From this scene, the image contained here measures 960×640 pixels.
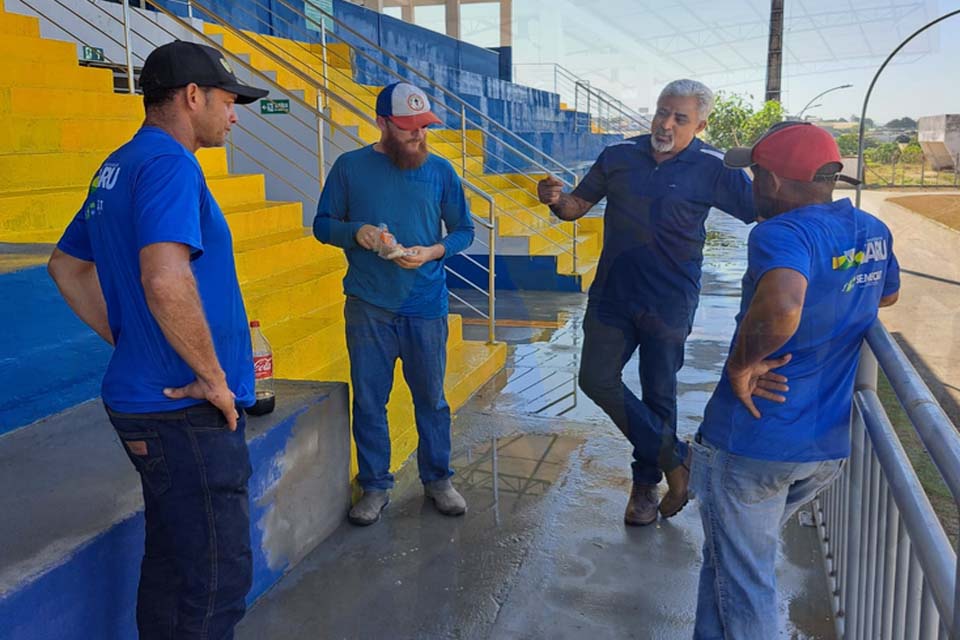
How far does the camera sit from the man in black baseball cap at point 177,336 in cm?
165

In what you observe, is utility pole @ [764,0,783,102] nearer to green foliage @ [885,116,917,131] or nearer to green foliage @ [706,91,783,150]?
green foliage @ [706,91,783,150]

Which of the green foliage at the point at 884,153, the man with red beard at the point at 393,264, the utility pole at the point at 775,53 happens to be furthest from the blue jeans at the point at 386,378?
the green foliage at the point at 884,153

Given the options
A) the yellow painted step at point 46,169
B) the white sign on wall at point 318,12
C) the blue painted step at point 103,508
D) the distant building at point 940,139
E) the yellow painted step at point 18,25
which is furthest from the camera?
the white sign on wall at point 318,12

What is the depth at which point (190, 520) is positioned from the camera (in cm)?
178

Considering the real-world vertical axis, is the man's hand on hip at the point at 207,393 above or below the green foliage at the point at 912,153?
below

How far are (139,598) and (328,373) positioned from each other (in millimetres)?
1872

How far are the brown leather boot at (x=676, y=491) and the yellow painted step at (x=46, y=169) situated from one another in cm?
311

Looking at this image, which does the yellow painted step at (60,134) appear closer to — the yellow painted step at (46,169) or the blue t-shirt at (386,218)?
the yellow painted step at (46,169)

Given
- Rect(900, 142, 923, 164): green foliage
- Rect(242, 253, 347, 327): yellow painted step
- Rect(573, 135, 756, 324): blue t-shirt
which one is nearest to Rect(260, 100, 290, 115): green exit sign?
Rect(242, 253, 347, 327): yellow painted step

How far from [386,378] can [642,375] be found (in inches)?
38.9

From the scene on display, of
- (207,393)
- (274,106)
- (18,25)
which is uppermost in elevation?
(18,25)

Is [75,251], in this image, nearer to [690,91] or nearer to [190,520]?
[190,520]

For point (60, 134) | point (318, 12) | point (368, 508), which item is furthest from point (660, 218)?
point (318, 12)

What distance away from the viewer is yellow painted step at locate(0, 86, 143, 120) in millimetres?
4277
